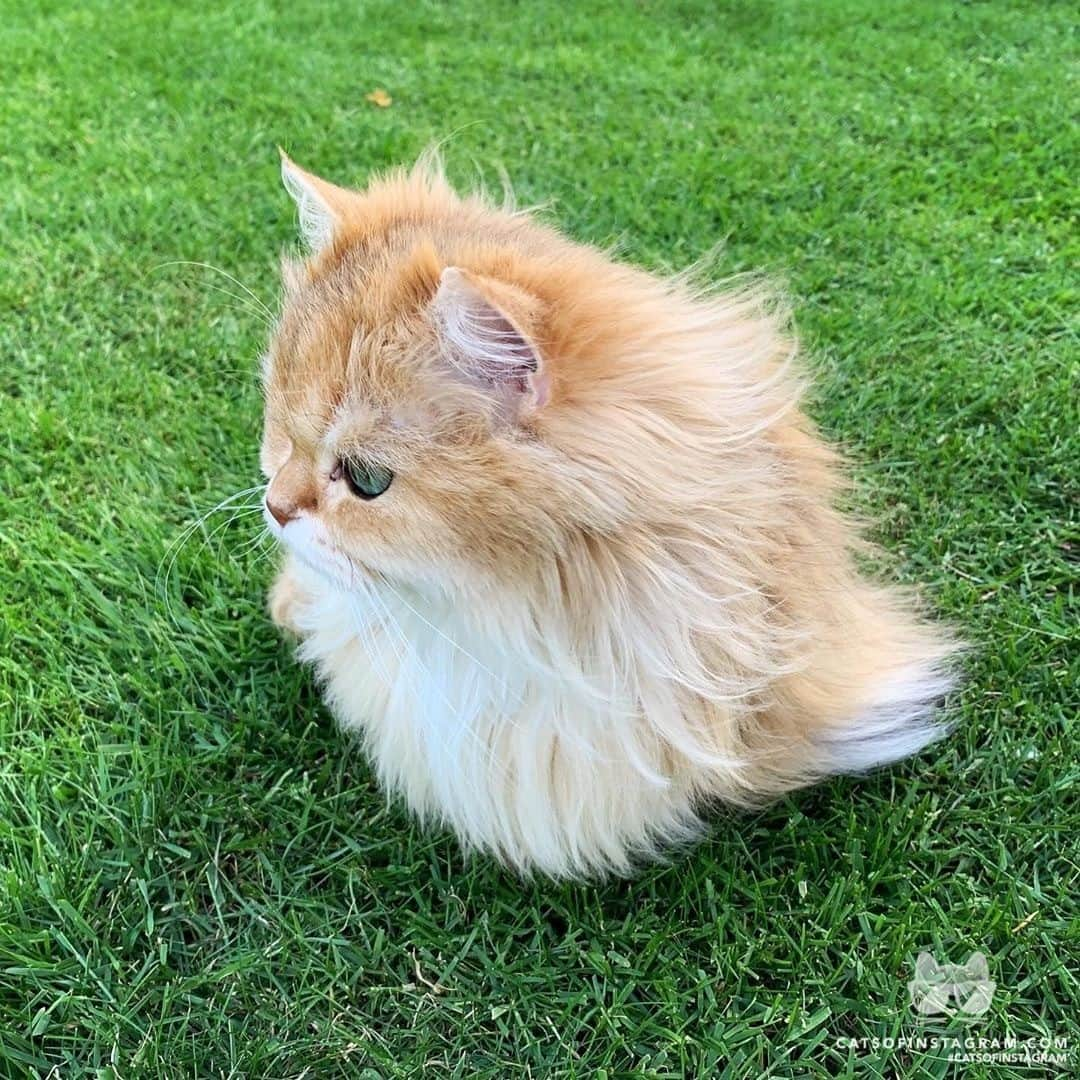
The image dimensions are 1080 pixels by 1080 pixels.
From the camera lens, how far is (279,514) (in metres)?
1.17

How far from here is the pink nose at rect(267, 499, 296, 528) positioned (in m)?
1.16

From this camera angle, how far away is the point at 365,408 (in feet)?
3.49

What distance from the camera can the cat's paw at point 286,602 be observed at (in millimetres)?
1675

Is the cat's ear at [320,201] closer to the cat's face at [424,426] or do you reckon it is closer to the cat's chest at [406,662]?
the cat's face at [424,426]

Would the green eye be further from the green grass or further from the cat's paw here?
the green grass

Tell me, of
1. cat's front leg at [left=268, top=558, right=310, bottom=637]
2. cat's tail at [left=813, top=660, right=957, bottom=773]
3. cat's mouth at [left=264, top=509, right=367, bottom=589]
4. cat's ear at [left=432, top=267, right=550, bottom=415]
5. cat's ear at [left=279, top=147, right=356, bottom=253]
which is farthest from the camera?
cat's front leg at [left=268, top=558, right=310, bottom=637]

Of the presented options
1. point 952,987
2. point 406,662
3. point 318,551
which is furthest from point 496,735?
point 952,987

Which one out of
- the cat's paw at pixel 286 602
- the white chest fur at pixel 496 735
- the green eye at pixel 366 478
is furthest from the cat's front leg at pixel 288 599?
the green eye at pixel 366 478

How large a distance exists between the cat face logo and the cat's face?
3.15 feet

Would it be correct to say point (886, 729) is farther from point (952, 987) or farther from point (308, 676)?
point (308, 676)

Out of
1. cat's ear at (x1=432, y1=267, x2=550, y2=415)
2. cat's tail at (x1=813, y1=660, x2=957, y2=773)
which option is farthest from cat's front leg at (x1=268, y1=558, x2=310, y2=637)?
cat's tail at (x1=813, y1=660, x2=957, y2=773)

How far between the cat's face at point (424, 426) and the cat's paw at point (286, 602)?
19.8 inches

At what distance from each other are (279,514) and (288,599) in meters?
0.58

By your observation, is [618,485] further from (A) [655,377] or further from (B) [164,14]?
(B) [164,14]
